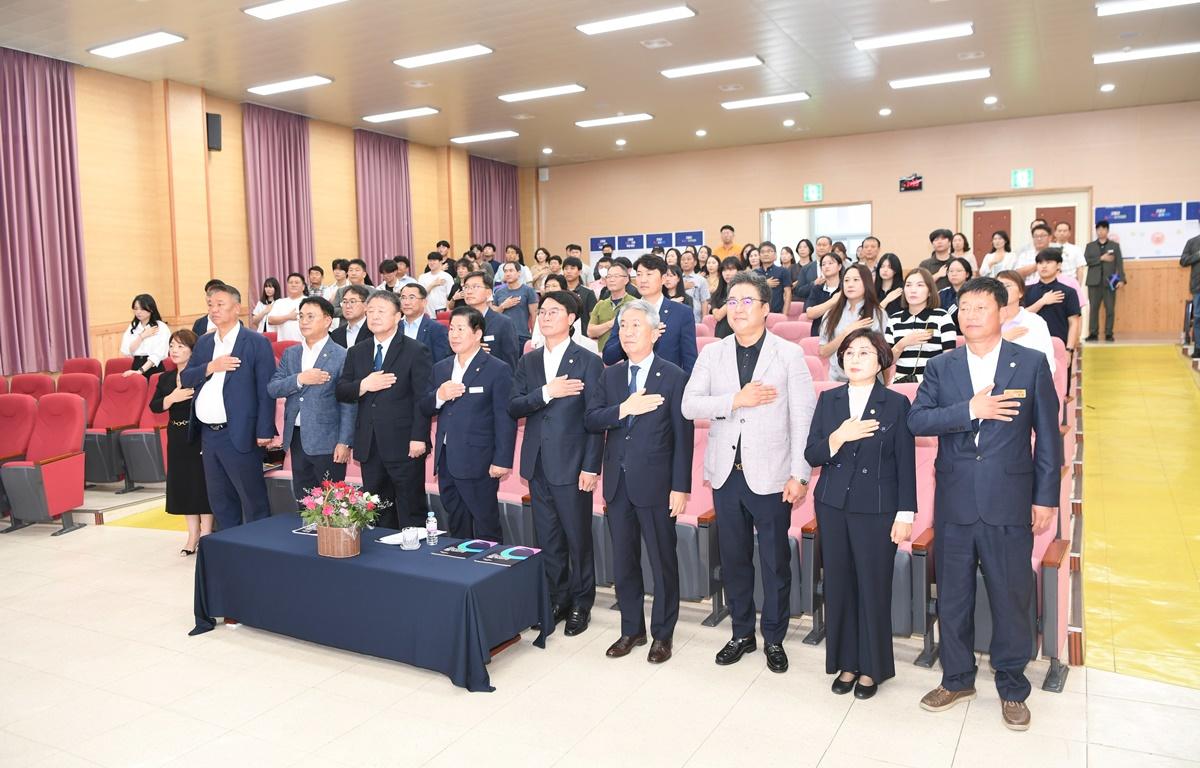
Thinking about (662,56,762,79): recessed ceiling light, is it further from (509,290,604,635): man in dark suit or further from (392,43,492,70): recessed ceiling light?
(509,290,604,635): man in dark suit

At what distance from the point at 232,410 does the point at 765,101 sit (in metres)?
9.55

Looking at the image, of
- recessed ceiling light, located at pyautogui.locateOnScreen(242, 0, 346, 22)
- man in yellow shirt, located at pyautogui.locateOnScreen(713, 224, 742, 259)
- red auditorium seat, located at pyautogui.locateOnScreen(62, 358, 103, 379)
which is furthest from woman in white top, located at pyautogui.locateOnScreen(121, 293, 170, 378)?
man in yellow shirt, located at pyautogui.locateOnScreen(713, 224, 742, 259)

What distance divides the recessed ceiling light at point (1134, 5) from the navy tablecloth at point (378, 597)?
801cm

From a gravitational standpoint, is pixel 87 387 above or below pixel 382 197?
below

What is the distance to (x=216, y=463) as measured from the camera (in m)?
5.40

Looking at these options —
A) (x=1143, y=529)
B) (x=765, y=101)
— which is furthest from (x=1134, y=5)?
(x=1143, y=529)

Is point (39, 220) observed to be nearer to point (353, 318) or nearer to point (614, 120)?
point (353, 318)

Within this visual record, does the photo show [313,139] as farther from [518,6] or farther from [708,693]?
[708,693]

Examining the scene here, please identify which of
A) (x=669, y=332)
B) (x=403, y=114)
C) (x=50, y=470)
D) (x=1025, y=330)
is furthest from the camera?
(x=403, y=114)

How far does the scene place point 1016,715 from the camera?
10.8ft

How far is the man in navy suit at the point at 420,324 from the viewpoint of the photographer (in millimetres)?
5734

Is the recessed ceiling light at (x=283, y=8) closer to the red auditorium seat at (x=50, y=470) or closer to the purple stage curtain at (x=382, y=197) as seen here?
the red auditorium seat at (x=50, y=470)

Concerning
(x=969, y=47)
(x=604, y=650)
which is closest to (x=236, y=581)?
(x=604, y=650)

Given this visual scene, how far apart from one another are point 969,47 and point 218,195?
9.35 metres
